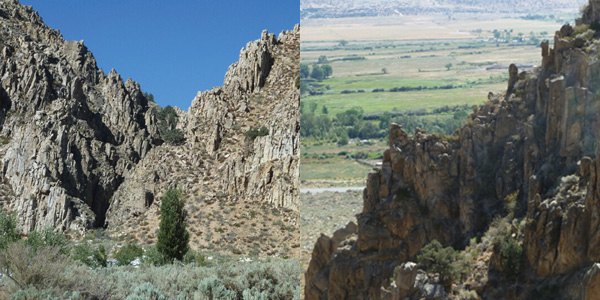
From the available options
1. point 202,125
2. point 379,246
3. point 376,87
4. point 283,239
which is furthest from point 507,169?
point 202,125

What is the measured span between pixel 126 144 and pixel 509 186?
5455cm

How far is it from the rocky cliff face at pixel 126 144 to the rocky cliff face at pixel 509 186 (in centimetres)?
3667

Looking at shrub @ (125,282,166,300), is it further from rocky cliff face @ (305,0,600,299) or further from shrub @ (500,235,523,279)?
shrub @ (500,235,523,279)

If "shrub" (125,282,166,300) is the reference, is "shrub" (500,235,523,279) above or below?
above

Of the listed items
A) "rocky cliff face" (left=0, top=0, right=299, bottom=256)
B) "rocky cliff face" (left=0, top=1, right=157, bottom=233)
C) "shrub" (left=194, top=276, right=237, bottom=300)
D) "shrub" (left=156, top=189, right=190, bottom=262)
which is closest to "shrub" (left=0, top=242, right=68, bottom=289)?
"shrub" (left=194, top=276, right=237, bottom=300)

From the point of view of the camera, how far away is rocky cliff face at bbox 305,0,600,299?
11.0 feet

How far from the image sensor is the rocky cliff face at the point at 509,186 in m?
3.35

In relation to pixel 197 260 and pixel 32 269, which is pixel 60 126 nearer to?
pixel 197 260

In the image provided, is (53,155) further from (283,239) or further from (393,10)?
(393,10)

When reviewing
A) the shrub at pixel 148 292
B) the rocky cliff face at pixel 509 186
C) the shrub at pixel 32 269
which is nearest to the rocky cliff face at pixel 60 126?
the shrub at pixel 32 269

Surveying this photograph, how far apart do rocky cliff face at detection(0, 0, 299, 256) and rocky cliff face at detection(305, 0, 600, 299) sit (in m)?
36.7

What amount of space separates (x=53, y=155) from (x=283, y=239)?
18.7 meters

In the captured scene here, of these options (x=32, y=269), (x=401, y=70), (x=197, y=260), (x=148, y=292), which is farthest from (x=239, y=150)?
(x=401, y=70)

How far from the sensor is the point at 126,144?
56.1 metres
